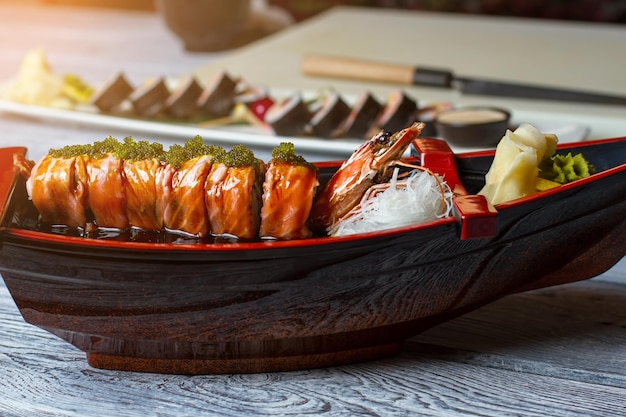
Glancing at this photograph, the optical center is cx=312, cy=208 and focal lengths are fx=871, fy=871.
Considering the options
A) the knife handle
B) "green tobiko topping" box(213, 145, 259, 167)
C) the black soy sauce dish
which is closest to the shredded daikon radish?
"green tobiko topping" box(213, 145, 259, 167)

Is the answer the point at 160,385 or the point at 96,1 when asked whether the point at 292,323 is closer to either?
the point at 160,385

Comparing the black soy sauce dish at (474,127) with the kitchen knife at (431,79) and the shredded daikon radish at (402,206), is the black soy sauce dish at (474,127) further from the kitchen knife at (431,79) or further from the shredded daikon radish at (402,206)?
Answer: the shredded daikon radish at (402,206)

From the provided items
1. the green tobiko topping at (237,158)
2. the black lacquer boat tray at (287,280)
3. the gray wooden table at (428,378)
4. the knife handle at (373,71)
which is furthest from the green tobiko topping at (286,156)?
the knife handle at (373,71)

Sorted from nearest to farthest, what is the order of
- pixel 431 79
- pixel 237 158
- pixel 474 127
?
1. pixel 237 158
2. pixel 474 127
3. pixel 431 79

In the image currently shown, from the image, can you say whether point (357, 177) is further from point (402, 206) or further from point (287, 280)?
point (287, 280)

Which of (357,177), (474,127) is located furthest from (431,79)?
(357,177)

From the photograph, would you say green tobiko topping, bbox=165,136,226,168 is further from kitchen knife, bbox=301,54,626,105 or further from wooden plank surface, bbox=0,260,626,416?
kitchen knife, bbox=301,54,626,105
